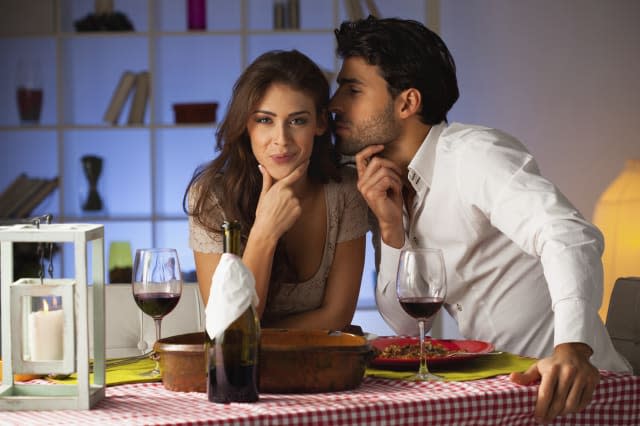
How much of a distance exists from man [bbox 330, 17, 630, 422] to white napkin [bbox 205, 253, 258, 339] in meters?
0.59

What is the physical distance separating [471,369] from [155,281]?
563 mm

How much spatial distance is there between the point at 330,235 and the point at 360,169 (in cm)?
19

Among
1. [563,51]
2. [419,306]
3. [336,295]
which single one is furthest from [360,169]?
[563,51]

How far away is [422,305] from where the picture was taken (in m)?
1.50

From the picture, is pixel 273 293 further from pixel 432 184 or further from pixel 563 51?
pixel 563 51

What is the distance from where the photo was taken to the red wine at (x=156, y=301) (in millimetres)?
1569

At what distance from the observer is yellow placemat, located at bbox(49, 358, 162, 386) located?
1.49m

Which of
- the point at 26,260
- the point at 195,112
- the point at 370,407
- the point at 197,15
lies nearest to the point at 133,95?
the point at 195,112

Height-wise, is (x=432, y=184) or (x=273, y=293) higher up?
(x=432, y=184)

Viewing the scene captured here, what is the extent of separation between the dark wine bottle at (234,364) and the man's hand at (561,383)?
409 millimetres

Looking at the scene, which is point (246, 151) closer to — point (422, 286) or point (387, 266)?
point (387, 266)

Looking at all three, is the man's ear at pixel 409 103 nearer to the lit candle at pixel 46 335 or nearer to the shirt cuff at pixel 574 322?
the shirt cuff at pixel 574 322

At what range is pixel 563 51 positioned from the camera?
15.8 ft

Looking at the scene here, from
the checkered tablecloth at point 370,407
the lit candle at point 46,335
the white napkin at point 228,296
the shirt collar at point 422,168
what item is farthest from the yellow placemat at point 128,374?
the shirt collar at point 422,168
